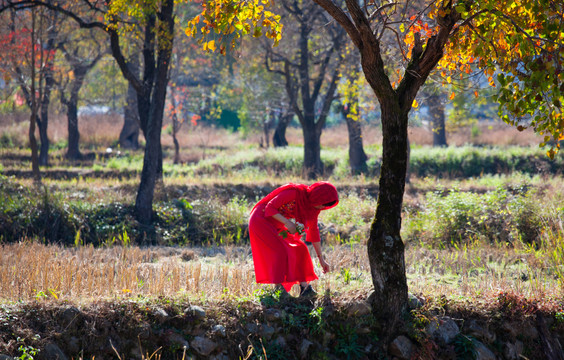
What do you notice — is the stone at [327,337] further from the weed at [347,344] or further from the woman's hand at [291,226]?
the woman's hand at [291,226]

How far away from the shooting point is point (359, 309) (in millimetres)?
6039

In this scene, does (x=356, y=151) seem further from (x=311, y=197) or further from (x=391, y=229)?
(x=311, y=197)

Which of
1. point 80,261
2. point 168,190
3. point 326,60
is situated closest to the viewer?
point 80,261

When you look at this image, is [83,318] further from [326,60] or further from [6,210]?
[326,60]

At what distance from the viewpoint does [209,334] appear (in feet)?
18.8

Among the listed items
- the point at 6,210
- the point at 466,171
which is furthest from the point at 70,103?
the point at 466,171

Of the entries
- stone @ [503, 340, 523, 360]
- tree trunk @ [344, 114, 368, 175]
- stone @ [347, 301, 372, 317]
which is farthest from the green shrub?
tree trunk @ [344, 114, 368, 175]

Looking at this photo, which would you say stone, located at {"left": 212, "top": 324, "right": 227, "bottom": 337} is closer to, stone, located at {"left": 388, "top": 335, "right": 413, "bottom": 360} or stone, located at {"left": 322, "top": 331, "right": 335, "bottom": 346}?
stone, located at {"left": 322, "top": 331, "right": 335, "bottom": 346}

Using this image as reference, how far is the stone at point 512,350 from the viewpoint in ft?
20.3

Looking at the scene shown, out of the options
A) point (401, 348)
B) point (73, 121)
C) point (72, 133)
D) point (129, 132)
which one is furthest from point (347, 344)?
point (129, 132)

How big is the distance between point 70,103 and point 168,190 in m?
11.1

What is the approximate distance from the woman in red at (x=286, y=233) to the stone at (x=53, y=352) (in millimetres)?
2118

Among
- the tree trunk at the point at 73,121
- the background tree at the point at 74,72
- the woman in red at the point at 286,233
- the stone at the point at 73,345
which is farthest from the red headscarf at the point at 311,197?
the tree trunk at the point at 73,121

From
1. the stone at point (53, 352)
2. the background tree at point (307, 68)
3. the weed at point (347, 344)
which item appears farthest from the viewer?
the background tree at point (307, 68)
